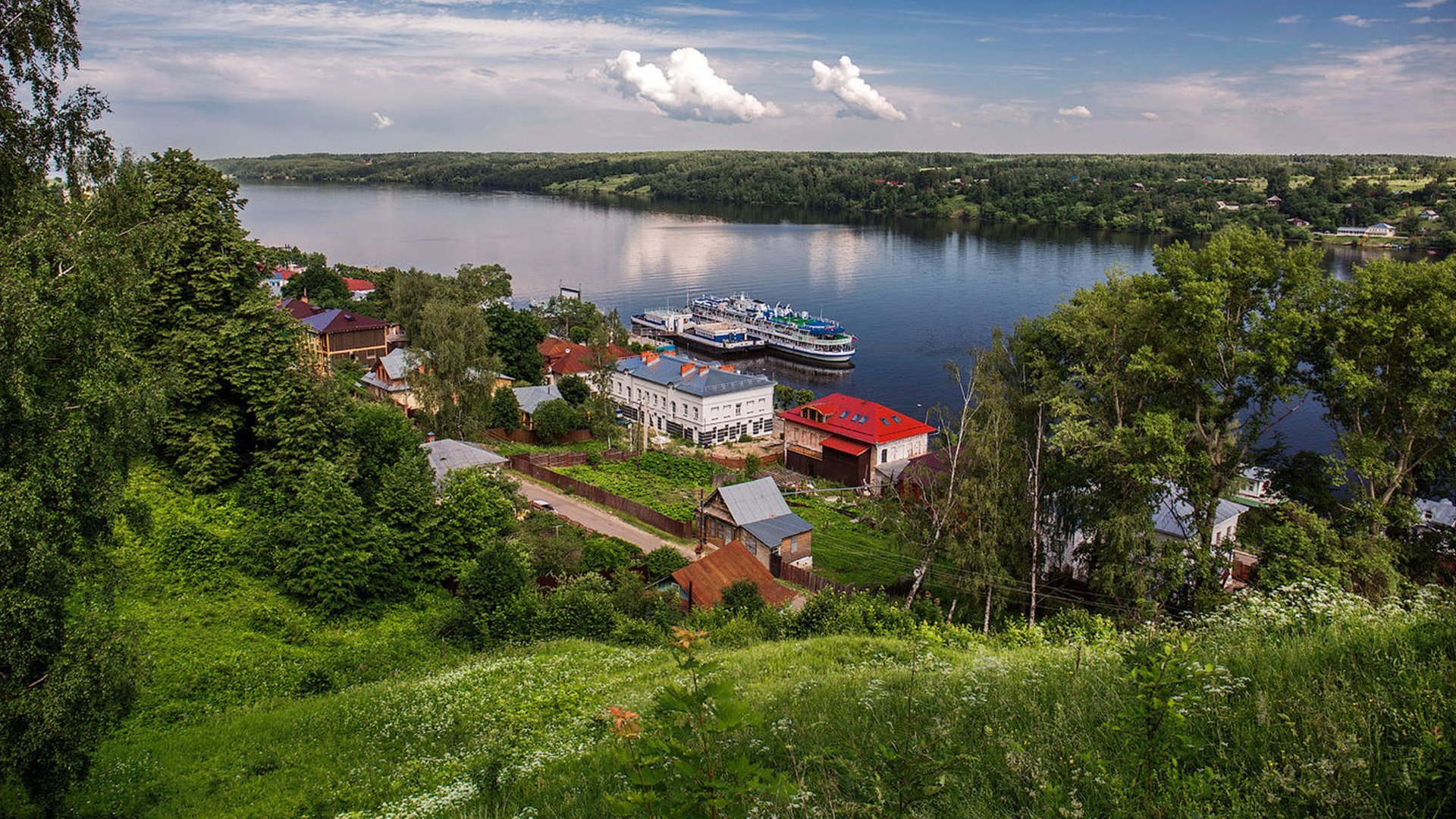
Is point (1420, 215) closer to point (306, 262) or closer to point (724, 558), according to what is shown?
point (724, 558)

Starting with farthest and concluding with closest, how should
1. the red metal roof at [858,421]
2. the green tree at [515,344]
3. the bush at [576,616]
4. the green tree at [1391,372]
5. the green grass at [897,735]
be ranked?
the green tree at [515,344] → the red metal roof at [858,421] → the bush at [576,616] → the green tree at [1391,372] → the green grass at [897,735]

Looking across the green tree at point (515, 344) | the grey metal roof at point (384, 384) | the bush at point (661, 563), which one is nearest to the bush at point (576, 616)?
the bush at point (661, 563)

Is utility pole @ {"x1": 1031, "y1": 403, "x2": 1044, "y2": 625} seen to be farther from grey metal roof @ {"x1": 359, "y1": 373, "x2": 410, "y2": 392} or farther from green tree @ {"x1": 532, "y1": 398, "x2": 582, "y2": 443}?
grey metal roof @ {"x1": 359, "y1": 373, "x2": 410, "y2": 392}

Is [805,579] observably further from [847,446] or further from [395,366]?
[395,366]

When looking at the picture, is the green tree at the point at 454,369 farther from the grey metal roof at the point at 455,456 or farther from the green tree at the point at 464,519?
the green tree at the point at 464,519

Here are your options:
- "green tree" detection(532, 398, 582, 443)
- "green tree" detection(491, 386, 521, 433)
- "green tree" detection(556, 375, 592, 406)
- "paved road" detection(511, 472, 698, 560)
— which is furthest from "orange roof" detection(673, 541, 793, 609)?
"green tree" detection(556, 375, 592, 406)

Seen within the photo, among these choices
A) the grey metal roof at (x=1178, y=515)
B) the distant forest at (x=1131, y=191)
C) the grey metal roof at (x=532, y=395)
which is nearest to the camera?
the grey metal roof at (x=1178, y=515)
